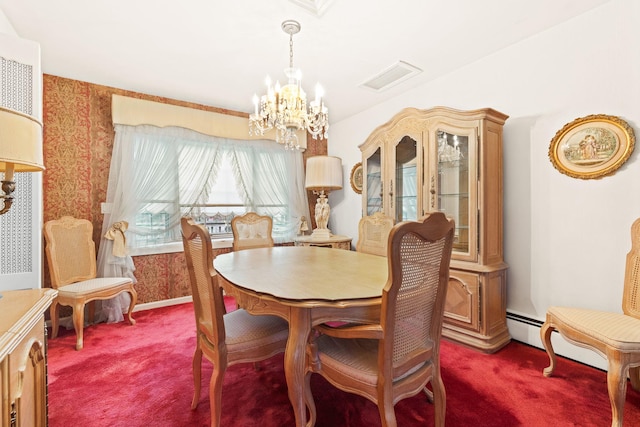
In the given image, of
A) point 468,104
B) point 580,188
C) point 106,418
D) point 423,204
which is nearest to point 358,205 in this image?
point 423,204

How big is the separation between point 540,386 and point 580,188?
1.38 metres

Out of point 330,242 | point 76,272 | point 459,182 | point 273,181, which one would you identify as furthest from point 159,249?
point 459,182

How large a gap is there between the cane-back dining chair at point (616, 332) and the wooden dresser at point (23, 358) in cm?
238

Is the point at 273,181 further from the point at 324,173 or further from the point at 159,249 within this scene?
the point at 159,249

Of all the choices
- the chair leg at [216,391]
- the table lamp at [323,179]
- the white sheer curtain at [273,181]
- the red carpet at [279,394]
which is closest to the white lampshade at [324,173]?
the table lamp at [323,179]

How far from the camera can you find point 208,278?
1.36 meters

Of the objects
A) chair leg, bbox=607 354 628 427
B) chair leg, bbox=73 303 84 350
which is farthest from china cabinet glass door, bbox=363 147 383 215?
chair leg, bbox=73 303 84 350

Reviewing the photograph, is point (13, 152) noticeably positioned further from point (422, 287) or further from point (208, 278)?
point (422, 287)

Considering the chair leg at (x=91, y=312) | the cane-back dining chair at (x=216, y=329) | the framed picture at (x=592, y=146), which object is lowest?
the chair leg at (x=91, y=312)

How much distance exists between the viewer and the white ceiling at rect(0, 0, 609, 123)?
198 cm

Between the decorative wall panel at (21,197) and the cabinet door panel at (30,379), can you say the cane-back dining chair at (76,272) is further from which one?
the cabinet door panel at (30,379)

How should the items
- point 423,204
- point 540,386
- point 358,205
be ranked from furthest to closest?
point 358,205, point 423,204, point 540,386

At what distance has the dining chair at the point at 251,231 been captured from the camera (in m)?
3.04

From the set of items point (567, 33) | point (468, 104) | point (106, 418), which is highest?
point (567, 33)
